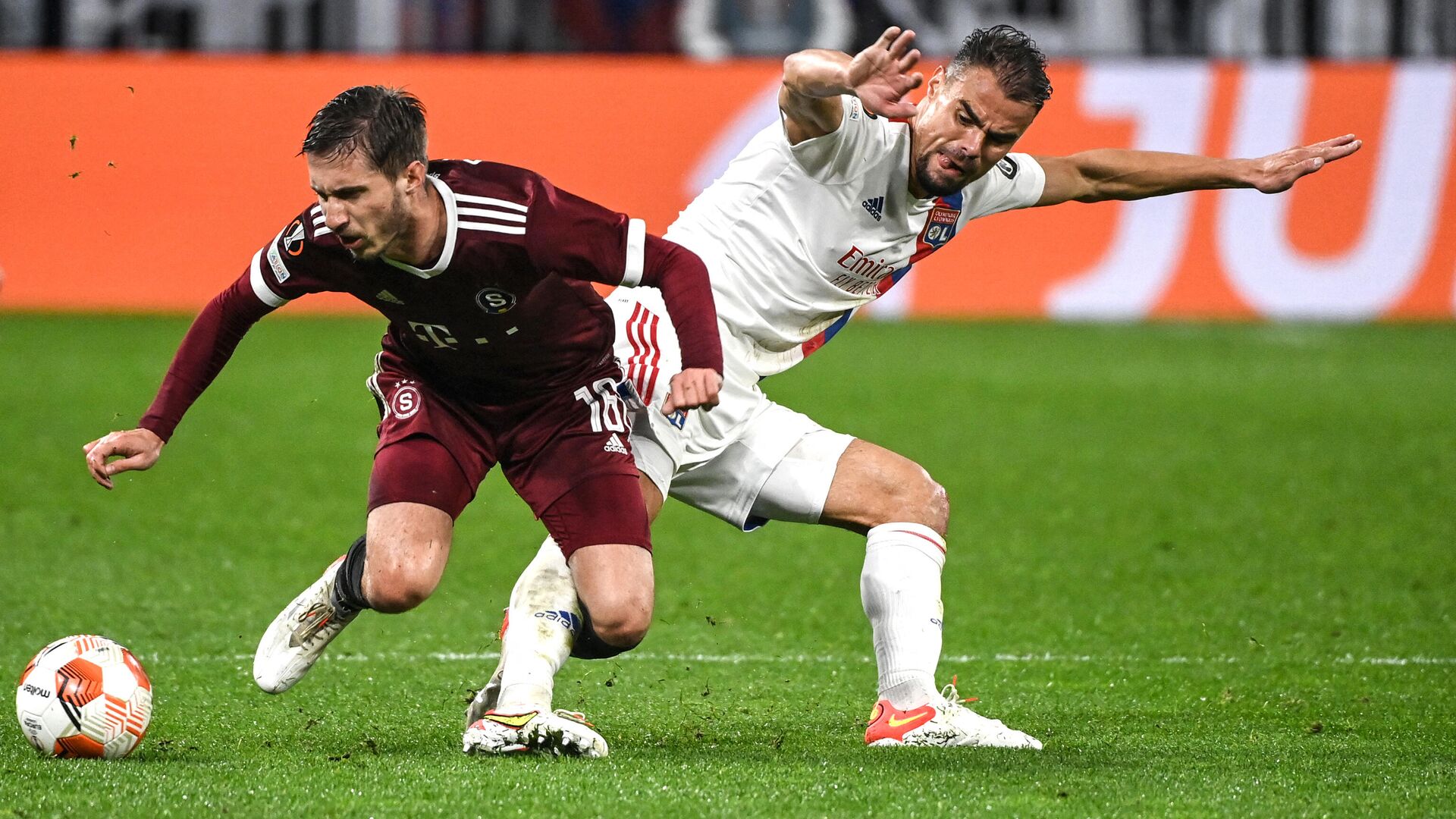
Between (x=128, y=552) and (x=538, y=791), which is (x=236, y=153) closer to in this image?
(x=128, y=552)

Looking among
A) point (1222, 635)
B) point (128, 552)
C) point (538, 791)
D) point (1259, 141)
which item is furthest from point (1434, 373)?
point (538, 791)

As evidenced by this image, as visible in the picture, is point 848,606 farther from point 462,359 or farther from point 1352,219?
point 1352,219

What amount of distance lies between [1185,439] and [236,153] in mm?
7731

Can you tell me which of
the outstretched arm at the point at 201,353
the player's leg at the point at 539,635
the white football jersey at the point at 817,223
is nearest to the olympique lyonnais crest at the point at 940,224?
the white football jersey at the point at 817,223

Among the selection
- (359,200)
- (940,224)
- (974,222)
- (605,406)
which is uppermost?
(359,200)

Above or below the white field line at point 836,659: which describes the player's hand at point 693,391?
above

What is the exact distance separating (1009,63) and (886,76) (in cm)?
64

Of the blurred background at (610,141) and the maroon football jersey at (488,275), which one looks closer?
the maroon football jersey at (488,275)

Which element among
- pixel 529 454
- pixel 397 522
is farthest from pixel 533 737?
pixel 529 454

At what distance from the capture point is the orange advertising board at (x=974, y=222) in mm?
14227

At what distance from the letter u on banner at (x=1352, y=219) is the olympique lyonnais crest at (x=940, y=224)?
10.1 meters

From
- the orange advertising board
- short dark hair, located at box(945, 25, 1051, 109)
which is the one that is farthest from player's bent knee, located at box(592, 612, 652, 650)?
the orange advertising board

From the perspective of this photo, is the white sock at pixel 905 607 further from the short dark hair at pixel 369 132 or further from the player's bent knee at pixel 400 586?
the short dark hair at pixel 369 132

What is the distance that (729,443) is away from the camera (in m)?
5.20
